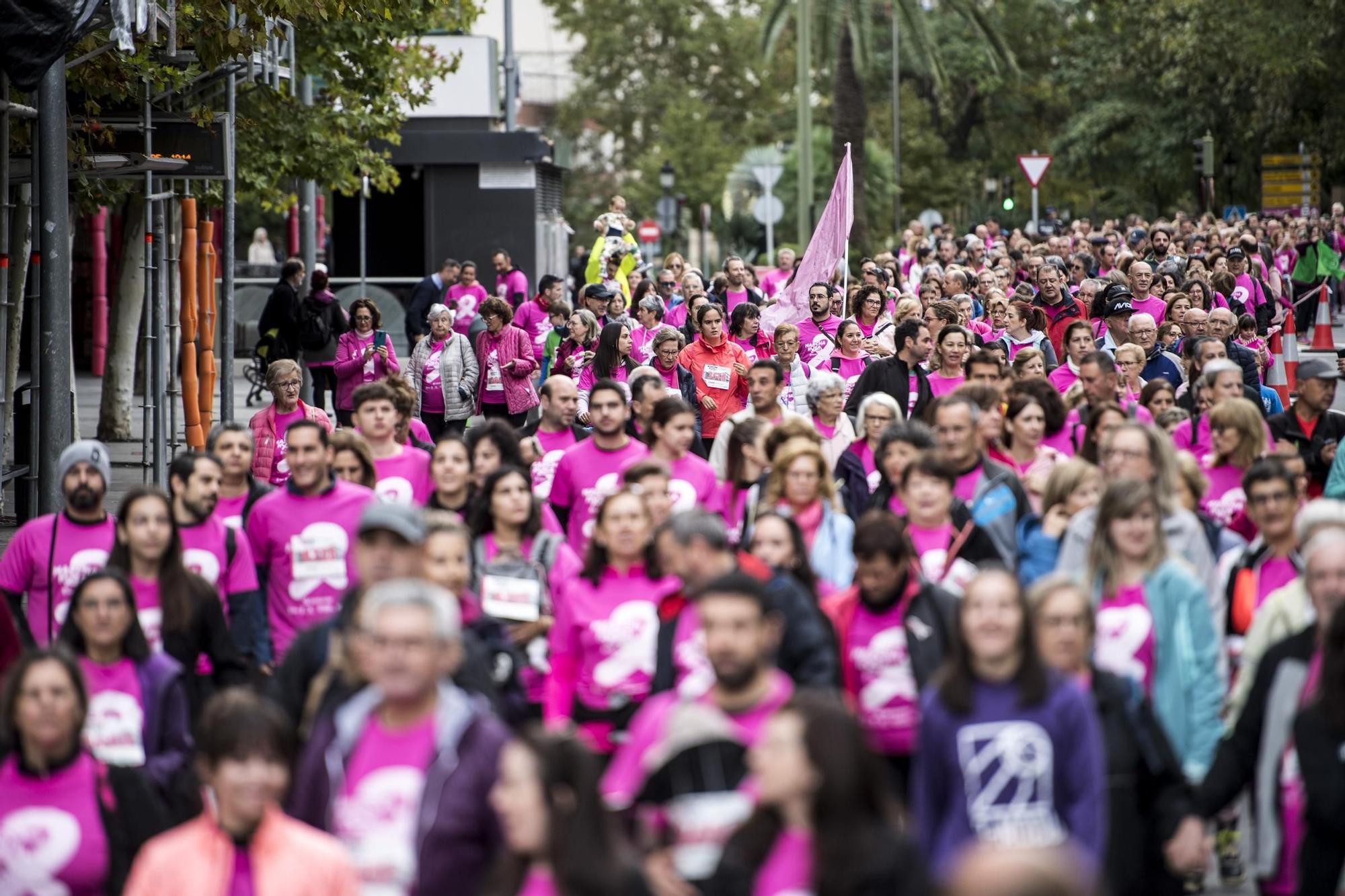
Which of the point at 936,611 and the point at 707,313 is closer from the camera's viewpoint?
the point at 936,611

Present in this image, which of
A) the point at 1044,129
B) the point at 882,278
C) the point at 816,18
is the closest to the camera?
the point at 882,278

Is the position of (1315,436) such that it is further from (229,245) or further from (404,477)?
(229,245)

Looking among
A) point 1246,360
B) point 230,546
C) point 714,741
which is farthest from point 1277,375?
point 714,741

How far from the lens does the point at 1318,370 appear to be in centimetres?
1100

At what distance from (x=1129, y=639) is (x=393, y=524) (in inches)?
89.0

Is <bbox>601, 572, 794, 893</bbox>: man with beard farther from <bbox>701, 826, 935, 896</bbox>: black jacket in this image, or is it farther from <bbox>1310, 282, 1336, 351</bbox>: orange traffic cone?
<bbox>1310, 282, 1336, 351</bbox>: orange traffic cone

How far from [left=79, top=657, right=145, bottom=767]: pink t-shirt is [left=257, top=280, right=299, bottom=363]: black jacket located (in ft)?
48.7

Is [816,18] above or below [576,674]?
above

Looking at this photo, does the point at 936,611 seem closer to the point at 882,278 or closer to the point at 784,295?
the point at 784,295

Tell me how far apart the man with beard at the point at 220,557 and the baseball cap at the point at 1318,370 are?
541 cm

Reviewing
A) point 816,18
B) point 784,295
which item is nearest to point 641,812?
point 784,295

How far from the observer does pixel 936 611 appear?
689cm

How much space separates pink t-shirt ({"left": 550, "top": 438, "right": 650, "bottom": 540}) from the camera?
9.95m

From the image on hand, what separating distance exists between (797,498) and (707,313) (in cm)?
677
